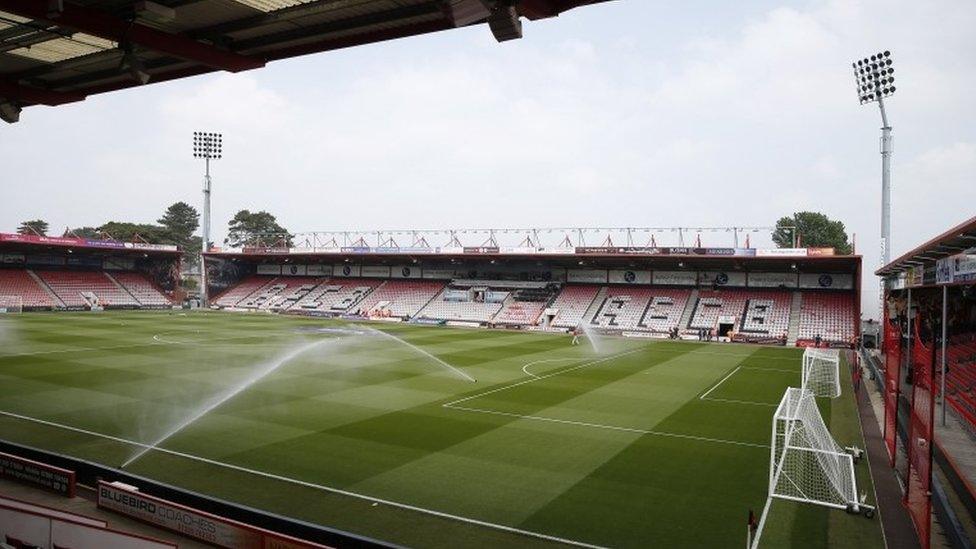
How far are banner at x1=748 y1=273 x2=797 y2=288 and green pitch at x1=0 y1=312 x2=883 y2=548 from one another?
68.2 feet

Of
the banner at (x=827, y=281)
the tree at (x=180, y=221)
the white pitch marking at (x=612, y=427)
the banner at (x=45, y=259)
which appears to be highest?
the tree at (x=180, y=221)

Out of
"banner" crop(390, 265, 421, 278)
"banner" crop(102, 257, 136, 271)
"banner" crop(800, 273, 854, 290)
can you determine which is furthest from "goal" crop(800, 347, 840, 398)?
"banner" crop(102, 257, 136, 271)

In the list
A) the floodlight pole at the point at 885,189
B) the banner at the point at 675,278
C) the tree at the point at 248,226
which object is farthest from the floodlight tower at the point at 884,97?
the tree at the point at 248,226

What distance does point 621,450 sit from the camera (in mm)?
15133

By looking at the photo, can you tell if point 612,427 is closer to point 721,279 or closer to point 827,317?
point 827,317

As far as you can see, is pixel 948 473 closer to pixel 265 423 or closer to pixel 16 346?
pixel 265 423

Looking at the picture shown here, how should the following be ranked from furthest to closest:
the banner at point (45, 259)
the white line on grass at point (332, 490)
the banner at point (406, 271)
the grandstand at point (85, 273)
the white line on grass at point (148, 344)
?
1. the banner at point (406, 271)
2. the banner at point (45, 259)
3. the grandstand at point (85, 273)
4. the white line on grass at point (148, 344)
5. the white line on grass at point (332, 490)

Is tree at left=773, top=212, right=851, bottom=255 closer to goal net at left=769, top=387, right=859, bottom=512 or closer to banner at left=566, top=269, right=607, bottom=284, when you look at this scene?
banner at left=566, top=269, right=607, bottom=284

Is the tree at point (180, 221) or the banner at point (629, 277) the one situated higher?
the tree at point (180, 221)

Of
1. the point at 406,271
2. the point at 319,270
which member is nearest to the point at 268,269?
the point at 319,270

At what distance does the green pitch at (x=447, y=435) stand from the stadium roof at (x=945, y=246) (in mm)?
5420

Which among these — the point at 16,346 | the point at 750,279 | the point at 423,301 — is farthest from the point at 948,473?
the point at 423,301

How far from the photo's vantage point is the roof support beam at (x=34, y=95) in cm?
1073

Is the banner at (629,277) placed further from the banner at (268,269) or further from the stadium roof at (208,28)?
the stadium roof at (208,28)
